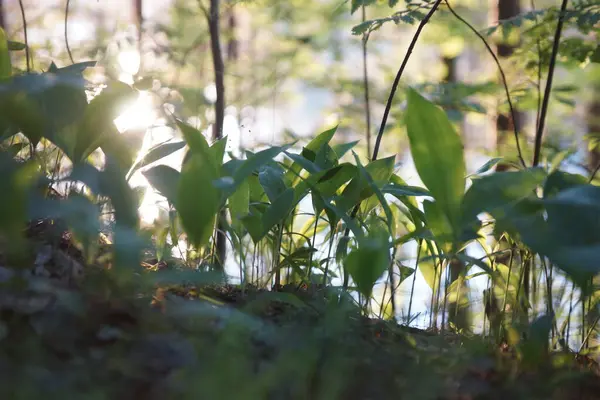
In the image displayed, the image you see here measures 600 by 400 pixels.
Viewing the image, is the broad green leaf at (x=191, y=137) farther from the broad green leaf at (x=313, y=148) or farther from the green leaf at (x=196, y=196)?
the broad green leaf at (x=313, y=148)

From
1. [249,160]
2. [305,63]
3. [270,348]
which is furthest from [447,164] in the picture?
[305,63]

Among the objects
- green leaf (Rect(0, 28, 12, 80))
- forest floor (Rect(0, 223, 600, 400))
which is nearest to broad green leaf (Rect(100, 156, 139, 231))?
forest floor (Rect(0, 223, 600, 400))

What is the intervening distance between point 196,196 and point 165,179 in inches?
3.7

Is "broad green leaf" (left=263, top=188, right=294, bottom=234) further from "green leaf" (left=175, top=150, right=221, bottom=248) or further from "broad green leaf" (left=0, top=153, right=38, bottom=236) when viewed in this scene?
"broad green leaf" (left=0, top=153, right=38, bottom=236)

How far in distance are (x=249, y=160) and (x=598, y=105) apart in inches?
263

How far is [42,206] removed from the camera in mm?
674

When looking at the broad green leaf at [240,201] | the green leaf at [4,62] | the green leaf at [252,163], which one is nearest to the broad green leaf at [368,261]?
the green leaf at [252,163]

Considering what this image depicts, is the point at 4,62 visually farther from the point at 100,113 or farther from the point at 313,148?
the point at 313,148

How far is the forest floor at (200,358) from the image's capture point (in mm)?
537

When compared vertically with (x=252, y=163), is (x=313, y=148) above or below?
above

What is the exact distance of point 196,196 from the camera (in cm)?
85

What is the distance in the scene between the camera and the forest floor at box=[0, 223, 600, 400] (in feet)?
1.76

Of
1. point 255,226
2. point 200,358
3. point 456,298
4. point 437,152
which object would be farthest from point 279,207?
point 456,298

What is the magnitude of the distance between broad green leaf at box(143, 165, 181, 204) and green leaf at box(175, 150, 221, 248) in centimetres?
4
